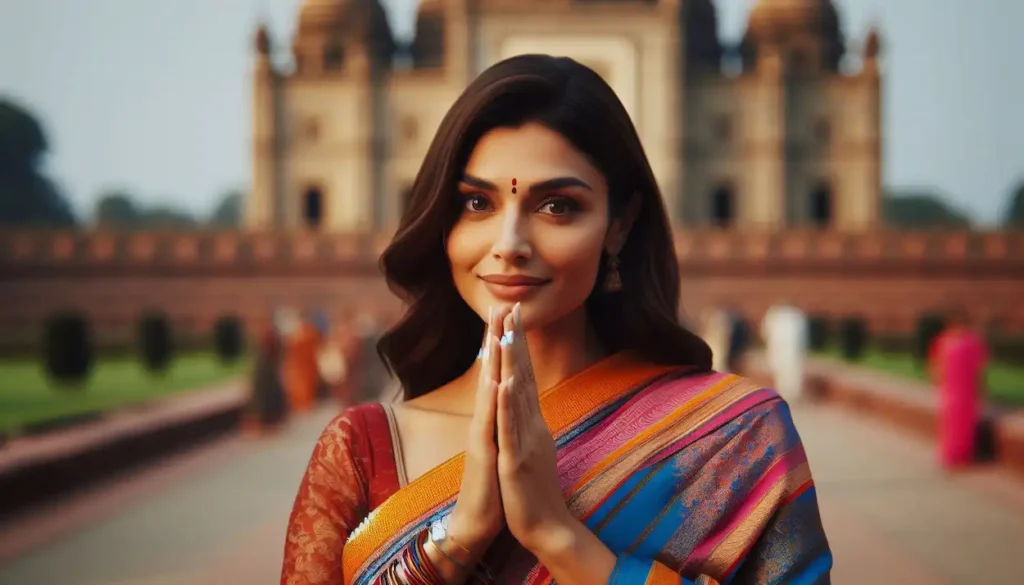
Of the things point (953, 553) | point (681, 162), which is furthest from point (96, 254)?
point (953, 553)

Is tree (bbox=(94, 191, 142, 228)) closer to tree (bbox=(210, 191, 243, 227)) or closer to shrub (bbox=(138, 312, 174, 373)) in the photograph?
tree (bbox=(210, 191, 243, 227))

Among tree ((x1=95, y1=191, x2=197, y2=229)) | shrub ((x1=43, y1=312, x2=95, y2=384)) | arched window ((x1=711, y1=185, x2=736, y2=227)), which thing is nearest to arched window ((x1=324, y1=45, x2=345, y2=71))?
arched window ((x1=711, y1=185, x2=736, y2=227))

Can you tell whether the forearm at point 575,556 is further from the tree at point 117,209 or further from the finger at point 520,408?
the tree at point 117,209

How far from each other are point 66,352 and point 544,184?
12.2 meters

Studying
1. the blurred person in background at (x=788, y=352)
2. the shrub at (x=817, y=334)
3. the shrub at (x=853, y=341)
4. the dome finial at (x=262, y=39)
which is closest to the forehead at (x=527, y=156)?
the blurred person in background at (x=788, y=352)

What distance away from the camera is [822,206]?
30125 mm

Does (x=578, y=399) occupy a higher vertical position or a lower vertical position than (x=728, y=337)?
higher

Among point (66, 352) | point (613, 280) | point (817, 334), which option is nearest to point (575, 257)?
point (613, 280)

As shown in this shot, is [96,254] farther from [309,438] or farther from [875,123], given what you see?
[875,123]

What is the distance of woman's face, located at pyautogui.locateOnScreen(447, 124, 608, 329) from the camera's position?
1358 mm

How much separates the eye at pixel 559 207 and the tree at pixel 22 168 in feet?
130

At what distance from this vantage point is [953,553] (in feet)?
16.9

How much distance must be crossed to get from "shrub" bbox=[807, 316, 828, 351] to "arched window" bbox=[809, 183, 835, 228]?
968 cm

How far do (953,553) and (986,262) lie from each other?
761 inches
